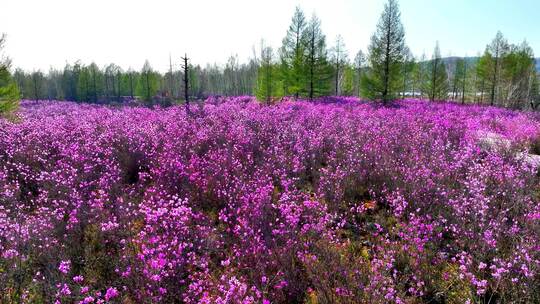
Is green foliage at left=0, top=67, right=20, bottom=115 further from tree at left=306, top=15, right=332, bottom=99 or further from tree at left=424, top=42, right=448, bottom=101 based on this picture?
tree at left=424, top=42, right=448, bottom=101

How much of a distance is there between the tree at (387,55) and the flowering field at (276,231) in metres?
17.1

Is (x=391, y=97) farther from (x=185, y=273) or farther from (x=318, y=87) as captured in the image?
(x=185, y=273)

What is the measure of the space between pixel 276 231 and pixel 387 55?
23.6 metres

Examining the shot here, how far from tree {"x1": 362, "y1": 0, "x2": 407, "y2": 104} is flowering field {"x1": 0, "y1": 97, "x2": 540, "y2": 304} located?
17061mm

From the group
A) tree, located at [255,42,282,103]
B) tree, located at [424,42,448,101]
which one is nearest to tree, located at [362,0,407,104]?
tree, located at [255,42,282,103]

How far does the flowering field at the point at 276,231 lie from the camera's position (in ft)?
11.8

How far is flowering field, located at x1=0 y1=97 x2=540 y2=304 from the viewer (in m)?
3.60

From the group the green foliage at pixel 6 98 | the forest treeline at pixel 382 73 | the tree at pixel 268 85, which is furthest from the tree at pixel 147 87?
the green foliage at pixel 6 98

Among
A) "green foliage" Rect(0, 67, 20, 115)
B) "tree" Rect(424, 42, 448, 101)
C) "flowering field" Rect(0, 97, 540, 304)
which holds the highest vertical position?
Result: "tree" Rect(424, 42, 448, 101)

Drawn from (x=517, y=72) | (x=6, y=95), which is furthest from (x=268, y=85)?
(x=517, y=72)

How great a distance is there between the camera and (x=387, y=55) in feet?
80.6

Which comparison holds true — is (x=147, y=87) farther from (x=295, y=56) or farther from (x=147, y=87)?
(x=295, y=56)

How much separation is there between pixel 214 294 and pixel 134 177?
5.10m

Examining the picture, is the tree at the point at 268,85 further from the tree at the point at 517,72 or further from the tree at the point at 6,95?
the tree at the point at 517,72
